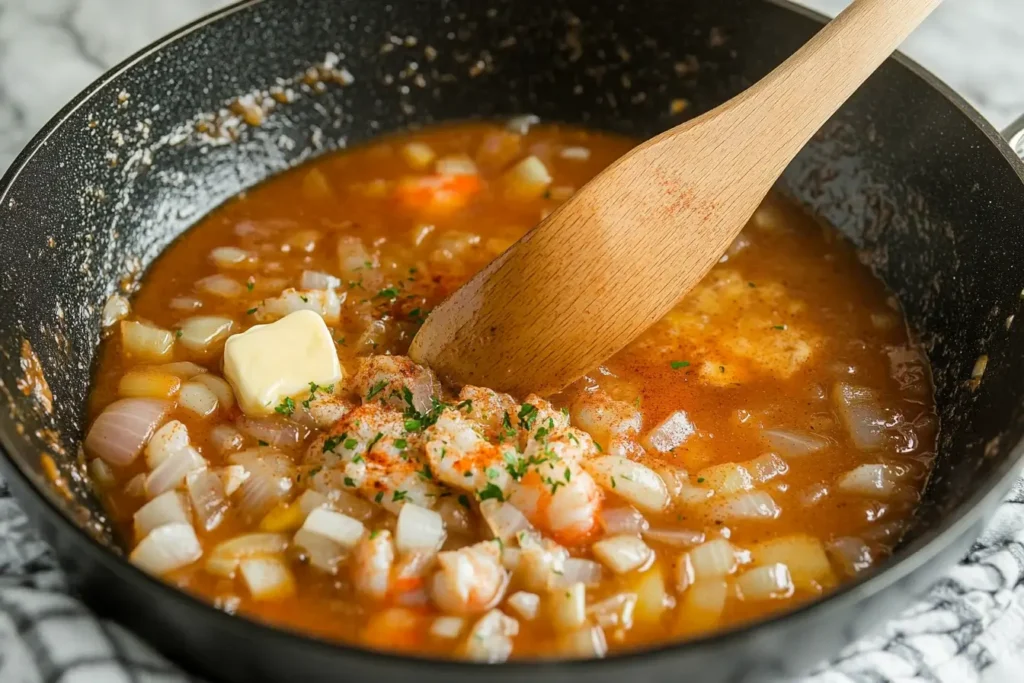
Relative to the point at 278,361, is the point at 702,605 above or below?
below

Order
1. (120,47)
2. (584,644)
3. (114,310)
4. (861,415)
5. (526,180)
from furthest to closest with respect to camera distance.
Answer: (120,47), (526,180), (114,310), (861,415), (584,644)

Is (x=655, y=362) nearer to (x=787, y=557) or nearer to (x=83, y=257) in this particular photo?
(x=787, y=557)

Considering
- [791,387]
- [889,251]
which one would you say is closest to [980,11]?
[889,251]

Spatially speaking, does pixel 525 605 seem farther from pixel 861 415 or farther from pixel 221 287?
pixel 221 287

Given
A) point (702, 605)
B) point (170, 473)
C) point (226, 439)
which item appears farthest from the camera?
point (226, 439)

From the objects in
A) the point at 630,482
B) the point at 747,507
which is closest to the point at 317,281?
the point at 630,482

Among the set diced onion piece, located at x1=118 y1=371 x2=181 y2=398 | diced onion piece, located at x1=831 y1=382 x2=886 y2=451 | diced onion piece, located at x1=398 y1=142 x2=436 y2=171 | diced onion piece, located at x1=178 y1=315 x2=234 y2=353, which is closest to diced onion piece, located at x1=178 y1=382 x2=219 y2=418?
diced onion piece, located at x1=118 y1=371 x2=181 y2=398

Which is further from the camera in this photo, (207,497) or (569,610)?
(207,497)
